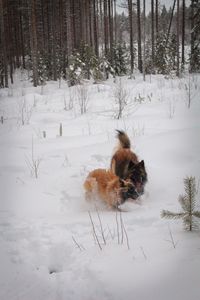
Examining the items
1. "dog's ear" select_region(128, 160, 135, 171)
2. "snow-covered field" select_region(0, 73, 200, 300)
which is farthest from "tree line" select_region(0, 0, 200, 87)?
"dog's ear" select_region(128, 160, 135, 171)

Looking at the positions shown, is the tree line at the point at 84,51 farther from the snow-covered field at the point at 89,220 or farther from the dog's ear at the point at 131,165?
the dog's ear at the point at 131,165

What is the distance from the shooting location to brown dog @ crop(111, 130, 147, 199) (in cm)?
404

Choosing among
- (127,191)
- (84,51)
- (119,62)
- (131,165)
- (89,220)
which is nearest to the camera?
(89,220)

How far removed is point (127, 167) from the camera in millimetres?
4199

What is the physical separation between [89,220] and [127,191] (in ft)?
2.78

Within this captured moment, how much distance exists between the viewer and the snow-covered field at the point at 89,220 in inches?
84.4

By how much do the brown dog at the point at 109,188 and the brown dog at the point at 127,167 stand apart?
10 cm

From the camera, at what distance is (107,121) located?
801cm

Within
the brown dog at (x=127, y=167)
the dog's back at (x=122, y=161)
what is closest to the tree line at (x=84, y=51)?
the brown dog at (x=127, y=167)

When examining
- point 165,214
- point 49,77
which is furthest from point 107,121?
point 49,77

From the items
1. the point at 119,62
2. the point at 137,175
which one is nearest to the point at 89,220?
the point at 137,175

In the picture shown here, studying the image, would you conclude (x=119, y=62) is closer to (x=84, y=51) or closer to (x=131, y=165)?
(x=84, y=51)

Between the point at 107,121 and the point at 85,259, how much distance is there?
227 inches

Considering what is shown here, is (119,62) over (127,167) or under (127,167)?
over
